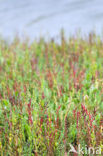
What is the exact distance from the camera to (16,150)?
200cm

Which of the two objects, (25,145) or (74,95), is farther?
(74,95)

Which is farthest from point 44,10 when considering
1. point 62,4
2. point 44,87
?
point 44,87

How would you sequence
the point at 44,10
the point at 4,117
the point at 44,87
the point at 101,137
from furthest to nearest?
the point at 44,10, the point at 44,87, the point at 4,117, the point at 101,137

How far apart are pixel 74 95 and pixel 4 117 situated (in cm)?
95

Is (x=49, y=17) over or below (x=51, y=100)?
over

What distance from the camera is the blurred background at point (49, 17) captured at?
252 inches

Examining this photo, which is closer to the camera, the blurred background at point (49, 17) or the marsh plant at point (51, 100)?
the marsh plant at point (51, 100)

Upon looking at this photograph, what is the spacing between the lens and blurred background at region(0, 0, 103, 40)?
639 cm

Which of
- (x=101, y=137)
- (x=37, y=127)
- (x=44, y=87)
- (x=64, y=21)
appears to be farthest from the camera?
(x=64, y=21)

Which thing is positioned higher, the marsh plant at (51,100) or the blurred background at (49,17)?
the blurred background at (49,17)

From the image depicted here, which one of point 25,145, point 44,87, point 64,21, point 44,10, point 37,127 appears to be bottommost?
point 25,145

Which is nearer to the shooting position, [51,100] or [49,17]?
[51,100]

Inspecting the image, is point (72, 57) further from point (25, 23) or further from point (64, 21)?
point (25, 23)

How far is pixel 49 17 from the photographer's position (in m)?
7.31
